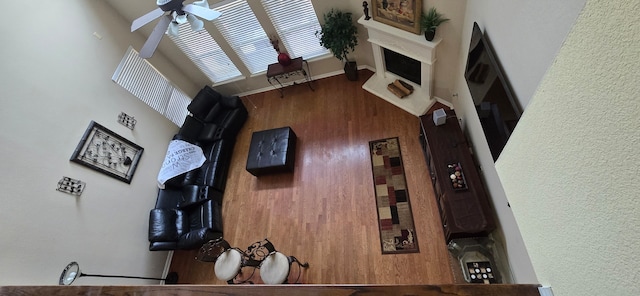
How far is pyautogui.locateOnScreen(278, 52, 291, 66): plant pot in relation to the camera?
15.4ft

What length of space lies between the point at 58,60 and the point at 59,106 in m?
0.59

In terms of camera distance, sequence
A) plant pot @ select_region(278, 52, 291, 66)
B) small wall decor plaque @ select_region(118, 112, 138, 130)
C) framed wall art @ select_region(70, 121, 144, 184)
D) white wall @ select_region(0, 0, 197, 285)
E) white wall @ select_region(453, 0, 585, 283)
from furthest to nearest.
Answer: plant pot @ select_region(278, 52, 291, 66)
small wall decor plaque @ select_region(118, 112, 138, 130)
framed wall art @ select_region(70, 121, 144, 184)
white wall @ select_region(0, 0, 197, 285)
white wall @ select_region(453, 0, 585, 283)

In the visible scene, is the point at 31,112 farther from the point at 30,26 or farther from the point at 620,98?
the point at 620,98

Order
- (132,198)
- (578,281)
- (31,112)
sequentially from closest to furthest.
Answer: (578,281), (31,112), (132,198)

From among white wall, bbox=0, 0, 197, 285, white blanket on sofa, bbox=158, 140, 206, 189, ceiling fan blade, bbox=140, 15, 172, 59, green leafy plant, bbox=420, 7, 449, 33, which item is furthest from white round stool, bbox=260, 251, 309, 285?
green leafy plant, bbox=420, 7, 449, 33

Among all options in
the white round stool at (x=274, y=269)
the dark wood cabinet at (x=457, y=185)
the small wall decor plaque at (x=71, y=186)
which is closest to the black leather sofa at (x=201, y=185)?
the small wall decor plaque at (x=71, y=186)

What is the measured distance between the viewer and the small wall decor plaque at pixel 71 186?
301cm

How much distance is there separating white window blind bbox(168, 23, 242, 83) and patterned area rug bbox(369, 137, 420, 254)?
122 inches

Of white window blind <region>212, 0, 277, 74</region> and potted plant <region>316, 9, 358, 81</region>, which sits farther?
white window blind <region>212, 0, 277, 74</region>

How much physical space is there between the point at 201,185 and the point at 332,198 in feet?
6.61

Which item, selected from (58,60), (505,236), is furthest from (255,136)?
(505,236)

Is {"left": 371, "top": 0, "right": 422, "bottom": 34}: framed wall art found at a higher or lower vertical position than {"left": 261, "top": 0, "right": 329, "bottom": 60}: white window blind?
lower

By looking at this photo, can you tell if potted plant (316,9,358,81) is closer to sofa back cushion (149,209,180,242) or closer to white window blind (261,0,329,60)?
white window blind (261,0,329,60)

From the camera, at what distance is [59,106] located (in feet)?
10.5
